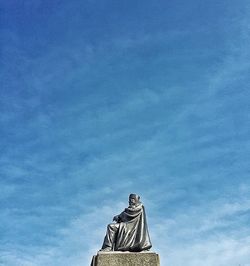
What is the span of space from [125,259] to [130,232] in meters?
1.10

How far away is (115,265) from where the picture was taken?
16031 millimetres

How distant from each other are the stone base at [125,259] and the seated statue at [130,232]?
349 mm

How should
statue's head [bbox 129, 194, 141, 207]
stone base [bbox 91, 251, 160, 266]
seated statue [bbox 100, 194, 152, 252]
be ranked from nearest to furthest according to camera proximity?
stone base [bbox 91, 251, 160, 266], seated statue [bbox 100, 194, 152, 252], statue's head [bbox 129, 194, 141, 207]

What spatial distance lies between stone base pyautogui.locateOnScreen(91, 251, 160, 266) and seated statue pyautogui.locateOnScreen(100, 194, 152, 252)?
35 centimetres

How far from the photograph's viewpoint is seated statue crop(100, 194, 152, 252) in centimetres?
1670

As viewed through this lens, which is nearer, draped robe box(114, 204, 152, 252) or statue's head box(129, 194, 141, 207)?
draped robe box(114, 204, 152, 252)

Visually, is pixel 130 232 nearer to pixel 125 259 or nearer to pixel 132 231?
pixel 132 231

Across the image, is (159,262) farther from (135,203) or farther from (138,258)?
(135,203)

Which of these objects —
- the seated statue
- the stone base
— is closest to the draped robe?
the seated statue

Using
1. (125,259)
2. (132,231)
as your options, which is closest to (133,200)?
(132,231)

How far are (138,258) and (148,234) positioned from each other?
114 centimetres

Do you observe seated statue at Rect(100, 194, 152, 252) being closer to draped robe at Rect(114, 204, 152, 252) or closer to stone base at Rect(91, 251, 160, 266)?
draped robe at Rect(114, 204, 152, 252)

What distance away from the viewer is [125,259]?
637 inches

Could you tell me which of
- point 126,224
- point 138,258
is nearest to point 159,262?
point 138,258
